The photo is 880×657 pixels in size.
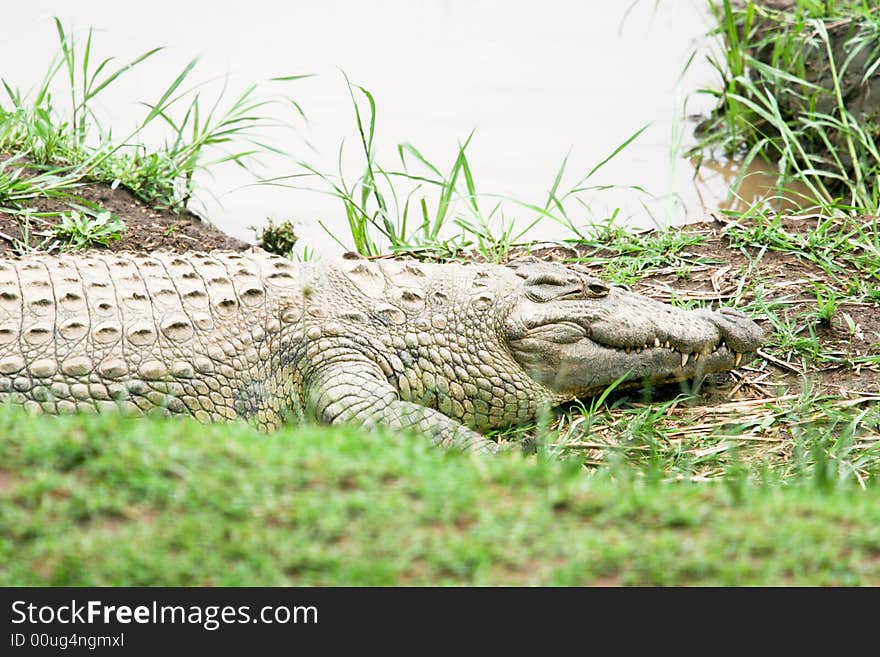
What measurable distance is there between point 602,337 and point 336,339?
1257mm

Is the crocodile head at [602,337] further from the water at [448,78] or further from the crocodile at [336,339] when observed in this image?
the water at [448,78]

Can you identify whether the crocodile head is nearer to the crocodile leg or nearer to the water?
the crocodile leg

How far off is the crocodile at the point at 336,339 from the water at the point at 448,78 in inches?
116

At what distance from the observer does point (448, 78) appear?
10.2 meters

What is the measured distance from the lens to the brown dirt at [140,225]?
620cm

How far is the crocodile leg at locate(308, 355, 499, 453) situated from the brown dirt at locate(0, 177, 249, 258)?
2.35m

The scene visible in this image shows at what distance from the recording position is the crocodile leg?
4.32m

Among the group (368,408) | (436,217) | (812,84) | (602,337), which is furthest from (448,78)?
(368,408)

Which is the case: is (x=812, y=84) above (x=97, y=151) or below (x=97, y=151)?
above

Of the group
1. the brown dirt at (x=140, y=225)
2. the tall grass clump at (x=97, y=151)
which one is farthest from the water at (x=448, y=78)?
the brown dirt at (x=140, y=225)

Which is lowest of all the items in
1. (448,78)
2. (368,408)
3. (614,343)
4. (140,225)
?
(368,408)

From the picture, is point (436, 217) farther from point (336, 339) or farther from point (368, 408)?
point (368, 408)
